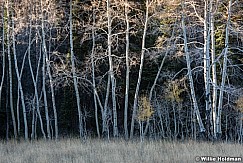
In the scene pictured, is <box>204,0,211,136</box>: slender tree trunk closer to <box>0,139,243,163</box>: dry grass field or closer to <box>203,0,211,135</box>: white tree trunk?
<box>203,0,211,135</box>: white tree trunk

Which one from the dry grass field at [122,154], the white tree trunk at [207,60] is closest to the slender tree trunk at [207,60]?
the white tree trunk at [207,60]

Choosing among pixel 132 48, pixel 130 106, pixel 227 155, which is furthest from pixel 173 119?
pixel 227 155

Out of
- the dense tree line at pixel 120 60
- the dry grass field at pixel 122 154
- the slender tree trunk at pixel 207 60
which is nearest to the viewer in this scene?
the dry grass field at pixel 122 154

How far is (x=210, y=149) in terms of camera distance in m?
10.9

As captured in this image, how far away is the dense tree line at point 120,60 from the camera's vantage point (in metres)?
16.0

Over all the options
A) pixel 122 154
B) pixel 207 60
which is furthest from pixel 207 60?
pixel 122 154

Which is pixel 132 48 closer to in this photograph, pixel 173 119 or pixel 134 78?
pixel 134 78

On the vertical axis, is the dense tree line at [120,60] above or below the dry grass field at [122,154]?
above

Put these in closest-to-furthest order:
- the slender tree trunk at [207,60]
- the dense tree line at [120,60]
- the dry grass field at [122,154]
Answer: the dry grass field at [122,154], the slender tree trunk at [207,60], the dense tree line at [120,60]

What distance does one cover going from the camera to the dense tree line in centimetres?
1602

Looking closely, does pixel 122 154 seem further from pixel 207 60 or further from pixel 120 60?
pixel 120 60

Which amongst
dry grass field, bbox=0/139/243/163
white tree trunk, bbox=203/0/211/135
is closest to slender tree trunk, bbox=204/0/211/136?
white tree trunk, bbox=203/0/211/135

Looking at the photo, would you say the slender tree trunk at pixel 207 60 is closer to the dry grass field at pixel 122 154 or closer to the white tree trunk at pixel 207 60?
the white tree trunk at pixel 207 60

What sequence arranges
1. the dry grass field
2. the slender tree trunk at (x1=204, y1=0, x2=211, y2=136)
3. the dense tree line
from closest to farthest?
the dry grass field, the slender tree trunk at (x1=204, y1=0, x2=211, y2=136), the dense tree line
